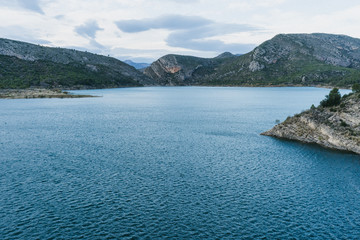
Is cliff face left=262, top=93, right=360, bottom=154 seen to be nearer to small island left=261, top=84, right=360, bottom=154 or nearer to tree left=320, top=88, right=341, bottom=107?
small island left=261, top=84, right=360, bottom=154

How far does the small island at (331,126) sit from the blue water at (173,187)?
392cm

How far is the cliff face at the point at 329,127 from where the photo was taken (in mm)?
63969

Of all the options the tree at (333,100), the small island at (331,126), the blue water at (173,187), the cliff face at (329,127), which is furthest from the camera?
the tree at (333,100)

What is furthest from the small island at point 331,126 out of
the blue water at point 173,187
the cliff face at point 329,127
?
the blue water at point 173,187

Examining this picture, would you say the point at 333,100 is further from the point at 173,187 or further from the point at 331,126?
the point at 173,187

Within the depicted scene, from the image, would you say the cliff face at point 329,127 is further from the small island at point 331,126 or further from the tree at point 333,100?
the tree at point 333,100

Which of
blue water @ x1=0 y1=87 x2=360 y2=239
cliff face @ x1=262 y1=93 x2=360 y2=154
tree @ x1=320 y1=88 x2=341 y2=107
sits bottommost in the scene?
blue water @ x1=0 y1=87 x2=360 y2=239

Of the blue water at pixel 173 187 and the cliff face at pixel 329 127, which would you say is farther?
the cliff face at pixel 329 127

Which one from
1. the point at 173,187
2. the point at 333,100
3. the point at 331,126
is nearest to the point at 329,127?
the point at 331,126

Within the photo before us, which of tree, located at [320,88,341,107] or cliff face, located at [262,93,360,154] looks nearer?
cliff face, located at [262,93,360,154]

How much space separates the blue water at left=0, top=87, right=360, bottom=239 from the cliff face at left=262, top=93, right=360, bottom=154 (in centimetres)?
390

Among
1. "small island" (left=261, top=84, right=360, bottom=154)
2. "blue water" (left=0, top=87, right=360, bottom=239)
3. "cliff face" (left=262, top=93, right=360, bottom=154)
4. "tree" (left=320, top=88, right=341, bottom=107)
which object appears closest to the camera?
"blue water" (left=0, top=87, right=360, bottom=239)

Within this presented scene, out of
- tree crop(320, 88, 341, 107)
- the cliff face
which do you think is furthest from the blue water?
tree crop(320, 88, 341, 107)

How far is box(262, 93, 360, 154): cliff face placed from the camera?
64.0 metres
